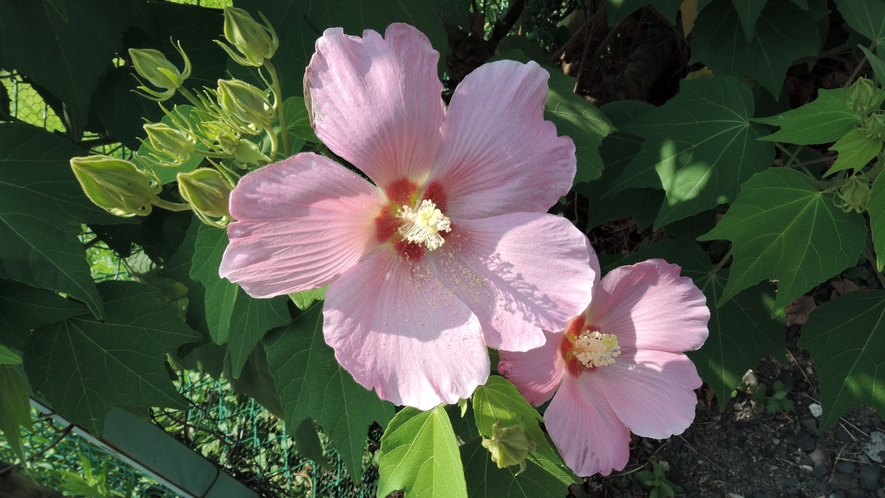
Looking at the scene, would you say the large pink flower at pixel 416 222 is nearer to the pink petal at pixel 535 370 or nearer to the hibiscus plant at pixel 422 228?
the hibiscus plant at pixel 422 228

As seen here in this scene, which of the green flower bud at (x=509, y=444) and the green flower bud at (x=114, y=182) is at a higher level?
the green flower bud at (x=114, y=182)

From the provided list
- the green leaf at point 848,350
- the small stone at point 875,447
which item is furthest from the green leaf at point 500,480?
the small stone at point 875,447

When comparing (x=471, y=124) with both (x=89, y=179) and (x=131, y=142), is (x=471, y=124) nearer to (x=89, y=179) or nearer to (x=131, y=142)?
(x=89, y=179)

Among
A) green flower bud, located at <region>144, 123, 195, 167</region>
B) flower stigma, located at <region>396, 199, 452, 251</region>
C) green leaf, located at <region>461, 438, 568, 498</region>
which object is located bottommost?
green leaf, located at <region>461, 438, 568, 498</region>

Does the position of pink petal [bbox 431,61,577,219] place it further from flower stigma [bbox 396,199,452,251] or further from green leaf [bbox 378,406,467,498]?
green leaf [bbox 378,406,467,498]

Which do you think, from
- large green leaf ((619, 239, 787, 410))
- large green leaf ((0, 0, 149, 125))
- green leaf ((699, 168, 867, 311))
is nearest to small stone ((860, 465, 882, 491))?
large green leaf ((619, 239, 787, 410))
